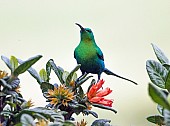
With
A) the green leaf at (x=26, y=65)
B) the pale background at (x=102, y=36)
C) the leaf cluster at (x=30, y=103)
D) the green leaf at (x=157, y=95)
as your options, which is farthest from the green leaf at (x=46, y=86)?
the pale background at (x=102, y=36)

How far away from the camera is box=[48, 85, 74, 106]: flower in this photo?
0.59 metres

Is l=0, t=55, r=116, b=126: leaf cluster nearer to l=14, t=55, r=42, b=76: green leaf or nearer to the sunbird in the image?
l=14, t=55, r=42, b=76: green leaf

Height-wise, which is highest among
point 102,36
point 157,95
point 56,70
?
point 102,36

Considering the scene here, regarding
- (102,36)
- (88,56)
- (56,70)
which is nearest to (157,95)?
(56,70)

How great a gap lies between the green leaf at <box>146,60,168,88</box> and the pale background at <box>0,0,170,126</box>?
56 centimetres

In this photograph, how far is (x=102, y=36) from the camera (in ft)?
3.84

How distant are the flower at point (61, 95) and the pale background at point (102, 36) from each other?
1.68 ft

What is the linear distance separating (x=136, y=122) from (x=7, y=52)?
0.50m

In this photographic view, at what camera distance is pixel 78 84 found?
62 centimetres

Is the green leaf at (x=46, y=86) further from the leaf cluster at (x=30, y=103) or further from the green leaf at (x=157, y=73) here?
the green leaf at (x=157, y=73)

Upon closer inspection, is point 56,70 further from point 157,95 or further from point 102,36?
point 102,36

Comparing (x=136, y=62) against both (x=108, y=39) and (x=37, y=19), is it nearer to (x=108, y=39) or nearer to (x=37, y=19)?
(x=108, y=39)

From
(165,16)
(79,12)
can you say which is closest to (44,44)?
(79,12)

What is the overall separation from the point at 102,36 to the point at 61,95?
0.61 meters
